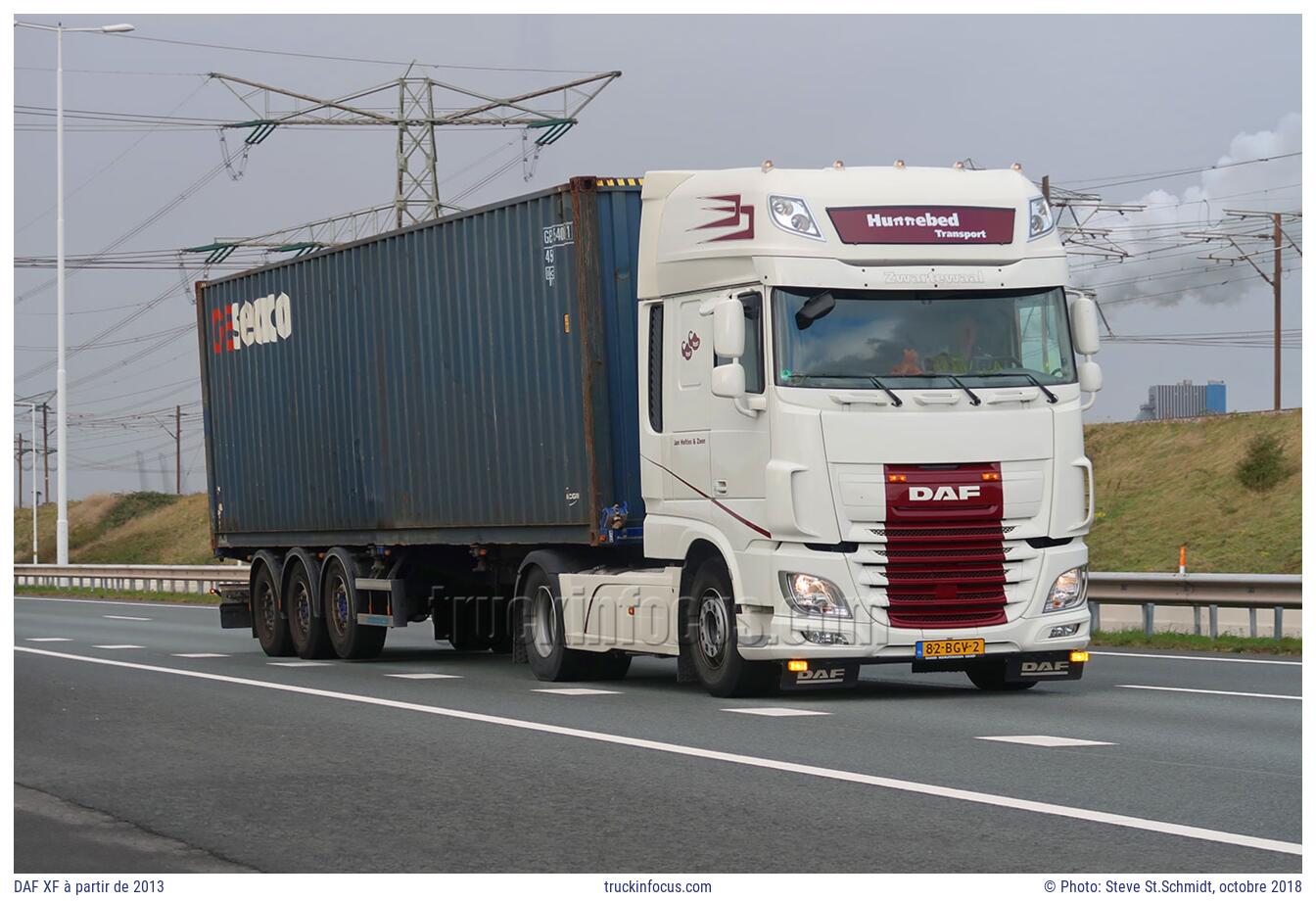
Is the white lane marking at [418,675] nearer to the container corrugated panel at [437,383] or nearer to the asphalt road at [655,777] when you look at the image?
the asphalt road at [655,777]

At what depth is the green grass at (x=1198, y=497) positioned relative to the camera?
48.8 metres

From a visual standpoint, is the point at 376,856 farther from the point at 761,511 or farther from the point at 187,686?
the point at 187,686

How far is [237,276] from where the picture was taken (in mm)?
23688

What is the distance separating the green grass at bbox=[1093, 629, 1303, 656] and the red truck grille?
657 centimetres

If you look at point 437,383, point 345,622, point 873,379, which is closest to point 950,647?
point 873,379

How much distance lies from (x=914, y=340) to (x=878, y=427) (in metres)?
0.70

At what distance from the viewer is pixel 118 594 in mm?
47906

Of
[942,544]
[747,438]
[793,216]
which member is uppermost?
[793,216]

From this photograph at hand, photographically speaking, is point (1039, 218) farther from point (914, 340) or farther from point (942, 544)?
point (942, 544)

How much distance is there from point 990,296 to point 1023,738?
12.8ft

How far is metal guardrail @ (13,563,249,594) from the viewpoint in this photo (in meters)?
47.5

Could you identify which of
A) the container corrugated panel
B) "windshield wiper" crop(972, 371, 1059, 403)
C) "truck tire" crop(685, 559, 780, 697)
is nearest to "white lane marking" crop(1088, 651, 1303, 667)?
"windshield wiper" crop(972, 371, 1059, 403)

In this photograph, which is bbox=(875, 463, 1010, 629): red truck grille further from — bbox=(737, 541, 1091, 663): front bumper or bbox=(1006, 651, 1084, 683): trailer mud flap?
bbox=(1006, 651, 1084, 683): trailer mud flap

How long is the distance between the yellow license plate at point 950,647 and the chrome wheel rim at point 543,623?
146 inches
